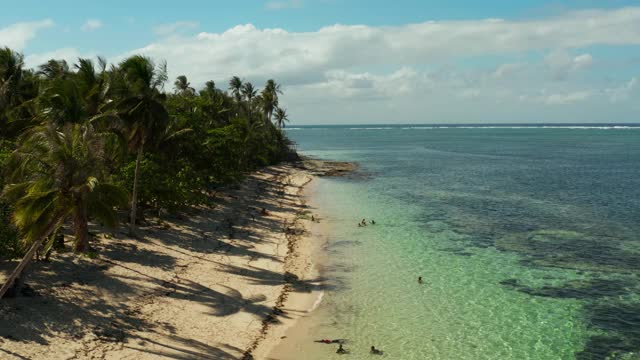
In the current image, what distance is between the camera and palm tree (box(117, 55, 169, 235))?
94.5 feet

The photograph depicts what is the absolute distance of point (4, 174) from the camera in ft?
68.8

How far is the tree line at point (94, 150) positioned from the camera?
16359 mm

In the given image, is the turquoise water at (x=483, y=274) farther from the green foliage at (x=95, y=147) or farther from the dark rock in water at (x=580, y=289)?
the green foliage at (x=95, y=147)

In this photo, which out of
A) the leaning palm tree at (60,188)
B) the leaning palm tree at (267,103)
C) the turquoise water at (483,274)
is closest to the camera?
the leaning palm tree at (60,188)

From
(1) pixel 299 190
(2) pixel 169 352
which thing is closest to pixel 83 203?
(2) pixel 169 352

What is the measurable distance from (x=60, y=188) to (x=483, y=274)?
2504cm

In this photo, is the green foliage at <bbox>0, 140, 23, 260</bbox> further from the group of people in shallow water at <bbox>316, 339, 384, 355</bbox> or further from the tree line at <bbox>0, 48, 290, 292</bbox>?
the group of people in shallow water at <bbox>316, 339, 384, 355</bbox>

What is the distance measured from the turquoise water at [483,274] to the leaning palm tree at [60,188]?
10017 mm

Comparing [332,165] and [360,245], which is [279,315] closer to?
[360,245]

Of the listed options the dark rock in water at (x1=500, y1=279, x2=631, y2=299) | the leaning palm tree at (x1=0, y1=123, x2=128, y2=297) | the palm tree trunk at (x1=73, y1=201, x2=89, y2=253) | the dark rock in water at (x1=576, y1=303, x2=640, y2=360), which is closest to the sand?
the leaning palm tree at (x1=0, y1=123, x2=128, y2=297)

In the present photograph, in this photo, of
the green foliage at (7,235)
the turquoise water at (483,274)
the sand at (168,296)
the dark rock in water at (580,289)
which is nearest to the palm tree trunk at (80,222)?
the sand at (168,296)

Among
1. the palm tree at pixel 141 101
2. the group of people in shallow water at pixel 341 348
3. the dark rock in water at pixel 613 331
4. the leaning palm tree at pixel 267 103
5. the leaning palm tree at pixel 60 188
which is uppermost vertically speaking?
the leaning palm tree at pixel 267 103

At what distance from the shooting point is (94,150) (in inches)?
671

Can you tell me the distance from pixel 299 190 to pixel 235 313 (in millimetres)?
42553
